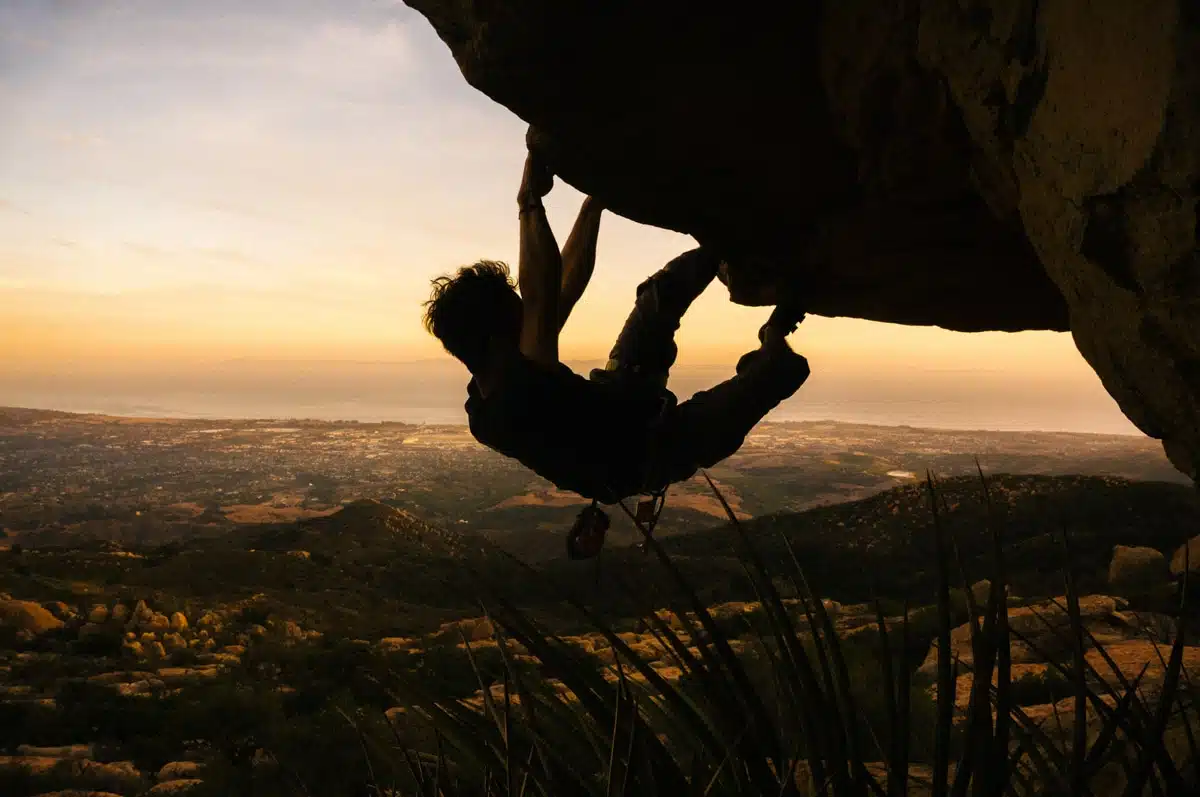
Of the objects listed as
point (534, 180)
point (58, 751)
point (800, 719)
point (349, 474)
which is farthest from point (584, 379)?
point (349, 474)

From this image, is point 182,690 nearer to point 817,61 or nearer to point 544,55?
point 544,55

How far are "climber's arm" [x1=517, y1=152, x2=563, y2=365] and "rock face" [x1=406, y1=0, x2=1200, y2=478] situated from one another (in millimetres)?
462

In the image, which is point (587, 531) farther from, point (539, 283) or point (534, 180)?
point (534, 180)

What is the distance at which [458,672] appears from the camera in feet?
38.8

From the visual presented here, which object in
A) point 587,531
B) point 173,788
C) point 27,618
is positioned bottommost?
point 27,618

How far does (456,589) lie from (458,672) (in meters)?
11.3

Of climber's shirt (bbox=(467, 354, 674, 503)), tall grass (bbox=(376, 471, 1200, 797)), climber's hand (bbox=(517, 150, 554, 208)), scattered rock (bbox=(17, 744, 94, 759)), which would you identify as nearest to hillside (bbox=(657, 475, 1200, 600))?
scattered rock (bbox=(17, 744, 94, 759))

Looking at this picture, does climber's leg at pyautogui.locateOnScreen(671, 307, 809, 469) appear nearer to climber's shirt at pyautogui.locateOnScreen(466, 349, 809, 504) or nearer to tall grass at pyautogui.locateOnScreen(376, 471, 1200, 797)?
climber's shirt at pyautogui.locateOnScreen(466, 349, 809, 504)

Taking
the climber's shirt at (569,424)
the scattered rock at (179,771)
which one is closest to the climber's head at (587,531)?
the climber's shirt at (569,424)

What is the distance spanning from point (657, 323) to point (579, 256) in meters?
0.73

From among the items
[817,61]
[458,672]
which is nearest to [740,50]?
[817,61]

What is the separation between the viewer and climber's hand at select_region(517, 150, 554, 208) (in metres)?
4.46

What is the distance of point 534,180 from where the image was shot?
14.7 feet

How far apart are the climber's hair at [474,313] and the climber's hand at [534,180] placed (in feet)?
2.68
